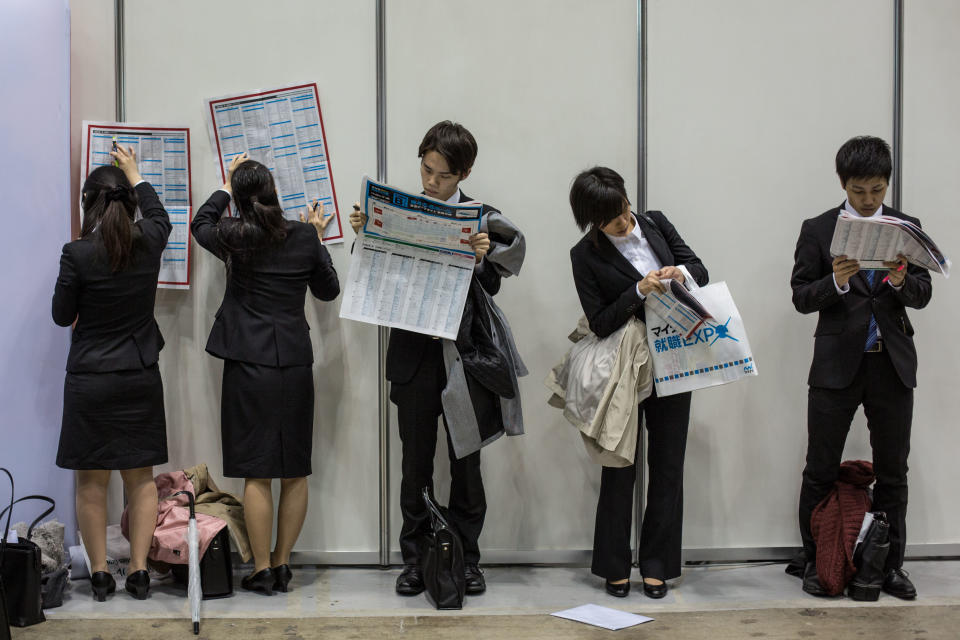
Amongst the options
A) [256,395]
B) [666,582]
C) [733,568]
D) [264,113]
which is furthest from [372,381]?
[733,568]

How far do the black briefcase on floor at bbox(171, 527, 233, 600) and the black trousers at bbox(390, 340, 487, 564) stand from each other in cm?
64

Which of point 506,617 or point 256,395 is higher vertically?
point 256,395

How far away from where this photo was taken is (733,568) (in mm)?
3660

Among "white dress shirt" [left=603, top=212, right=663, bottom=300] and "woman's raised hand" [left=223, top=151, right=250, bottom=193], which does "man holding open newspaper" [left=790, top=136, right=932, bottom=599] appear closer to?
"white dress shirt" [left=603, top=212, right=663, bottom=300]

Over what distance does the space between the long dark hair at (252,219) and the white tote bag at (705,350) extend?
1.37m

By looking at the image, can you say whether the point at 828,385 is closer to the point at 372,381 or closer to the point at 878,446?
the point at 878,446

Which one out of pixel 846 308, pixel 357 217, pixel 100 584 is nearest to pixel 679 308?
pixel 846 308

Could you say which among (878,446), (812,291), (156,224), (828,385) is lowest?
(878,446)

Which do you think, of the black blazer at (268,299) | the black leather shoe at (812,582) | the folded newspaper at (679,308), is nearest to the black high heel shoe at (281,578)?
the black blazer at (268,299)

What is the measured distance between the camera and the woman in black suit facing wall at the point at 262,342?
10.4 feet

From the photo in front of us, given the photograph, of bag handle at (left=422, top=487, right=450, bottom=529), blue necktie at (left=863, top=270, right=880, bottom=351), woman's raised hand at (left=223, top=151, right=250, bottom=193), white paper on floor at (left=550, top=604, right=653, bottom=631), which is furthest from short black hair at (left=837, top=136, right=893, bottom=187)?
woman's raised hand at (left=223, top=151, right=250, bottom=193)

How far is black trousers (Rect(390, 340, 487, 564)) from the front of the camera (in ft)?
10.5

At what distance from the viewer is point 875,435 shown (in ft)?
10.8

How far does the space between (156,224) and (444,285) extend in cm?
108
